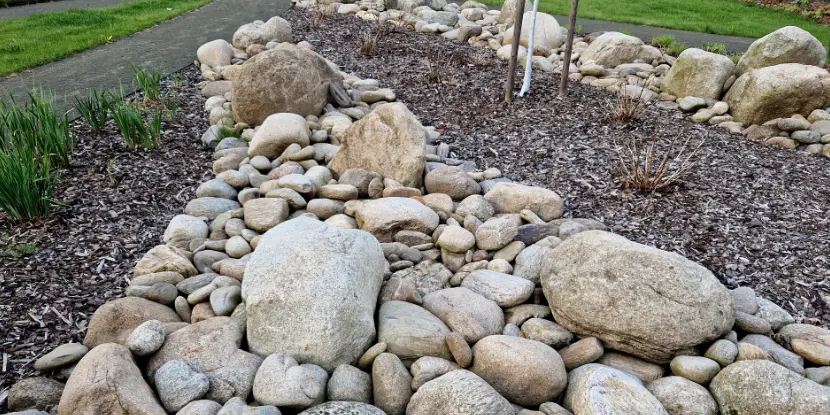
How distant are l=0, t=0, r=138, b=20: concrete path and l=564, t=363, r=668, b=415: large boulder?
1079 centimetres

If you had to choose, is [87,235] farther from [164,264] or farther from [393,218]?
[393,218]

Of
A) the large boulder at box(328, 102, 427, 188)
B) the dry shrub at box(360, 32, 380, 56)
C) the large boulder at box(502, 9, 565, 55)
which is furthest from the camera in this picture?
the large boulder at box(502, 9, 565, 55)

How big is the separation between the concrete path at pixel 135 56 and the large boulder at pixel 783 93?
626 cm

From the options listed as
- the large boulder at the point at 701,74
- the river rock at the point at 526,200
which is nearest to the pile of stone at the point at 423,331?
the river rock at the point at 526,200

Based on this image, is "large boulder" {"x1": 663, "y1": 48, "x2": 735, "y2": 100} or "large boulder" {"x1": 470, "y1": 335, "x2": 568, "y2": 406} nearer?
"large boulder" {"x1": 470, "y1": 335, "x2": 568, "y2": 406}

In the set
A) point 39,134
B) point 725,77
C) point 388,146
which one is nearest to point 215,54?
point 39,134

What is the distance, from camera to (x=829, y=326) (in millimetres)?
2928

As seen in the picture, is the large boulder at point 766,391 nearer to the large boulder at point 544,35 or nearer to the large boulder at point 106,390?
the large boulder at point 106,390

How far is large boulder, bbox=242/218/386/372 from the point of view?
251cm

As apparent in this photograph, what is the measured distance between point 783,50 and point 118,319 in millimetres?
6540

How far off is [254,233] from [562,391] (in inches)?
84.2

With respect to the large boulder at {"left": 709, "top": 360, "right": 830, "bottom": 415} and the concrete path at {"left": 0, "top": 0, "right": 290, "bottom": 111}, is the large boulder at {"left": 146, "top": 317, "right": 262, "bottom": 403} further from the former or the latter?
the concrete path at {"left": 0, "top": 0, "right": 290, "bottom": 111}

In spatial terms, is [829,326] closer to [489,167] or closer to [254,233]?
[489,167]

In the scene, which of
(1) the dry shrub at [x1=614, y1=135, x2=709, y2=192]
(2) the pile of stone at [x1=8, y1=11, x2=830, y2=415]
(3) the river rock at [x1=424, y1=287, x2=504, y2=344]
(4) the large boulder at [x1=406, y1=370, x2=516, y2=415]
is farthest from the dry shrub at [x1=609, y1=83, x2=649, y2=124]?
(4) the large boulder at [x1=406, y1=370, x2=516, y2=415]
